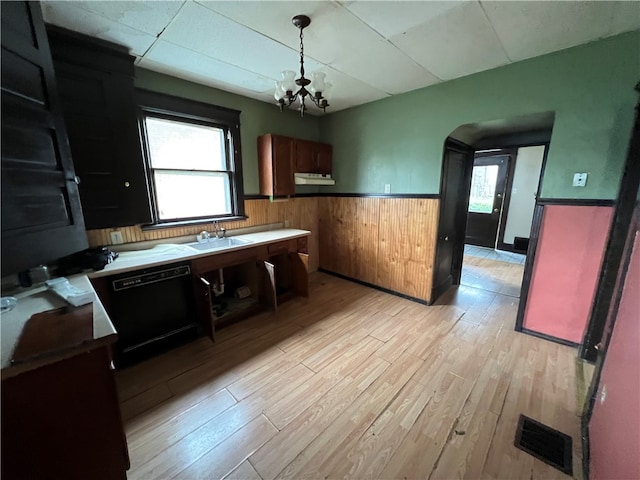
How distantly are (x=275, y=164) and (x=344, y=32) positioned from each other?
1.56 m

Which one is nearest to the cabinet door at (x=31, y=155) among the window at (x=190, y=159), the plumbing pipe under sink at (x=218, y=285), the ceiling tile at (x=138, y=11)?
the ceiling tile at (x=138, y=11)

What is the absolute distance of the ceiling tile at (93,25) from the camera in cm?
148

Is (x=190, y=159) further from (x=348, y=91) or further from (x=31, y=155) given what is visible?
(x=348, y=91)

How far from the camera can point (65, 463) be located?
0.93 metres

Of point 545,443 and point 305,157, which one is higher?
point 305,157

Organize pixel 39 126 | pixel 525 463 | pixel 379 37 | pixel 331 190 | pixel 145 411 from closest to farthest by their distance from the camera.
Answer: pixel 39 126, pixel 525 463, pixel 145 411, pixel 379 37, pixel 331 190

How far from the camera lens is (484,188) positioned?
18.7 feet

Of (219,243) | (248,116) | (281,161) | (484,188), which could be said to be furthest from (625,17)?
(484,188)

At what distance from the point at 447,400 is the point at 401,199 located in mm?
2092

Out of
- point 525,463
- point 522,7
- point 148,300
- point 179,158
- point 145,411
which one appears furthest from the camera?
point 179,158

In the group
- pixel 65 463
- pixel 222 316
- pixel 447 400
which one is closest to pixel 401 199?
pixel 447 400

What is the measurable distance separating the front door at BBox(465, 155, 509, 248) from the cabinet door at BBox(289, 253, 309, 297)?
435 centimetres

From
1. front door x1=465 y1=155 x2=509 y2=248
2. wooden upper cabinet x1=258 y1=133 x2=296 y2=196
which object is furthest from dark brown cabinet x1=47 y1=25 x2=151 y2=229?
front door x1=465 y1=155 x2=509 y2=248

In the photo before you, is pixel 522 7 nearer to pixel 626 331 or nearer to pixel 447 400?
pixel 626 331
